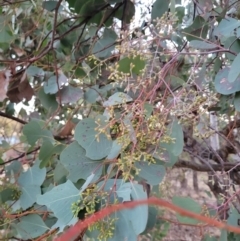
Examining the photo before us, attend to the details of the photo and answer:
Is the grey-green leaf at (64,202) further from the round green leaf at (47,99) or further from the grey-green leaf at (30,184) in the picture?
the round green leaf at (47,99)

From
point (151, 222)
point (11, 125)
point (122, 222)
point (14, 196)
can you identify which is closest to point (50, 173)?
point (14, 196)

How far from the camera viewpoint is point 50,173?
3.12 ft

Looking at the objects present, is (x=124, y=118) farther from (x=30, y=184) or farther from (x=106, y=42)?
(x=106, y=42)

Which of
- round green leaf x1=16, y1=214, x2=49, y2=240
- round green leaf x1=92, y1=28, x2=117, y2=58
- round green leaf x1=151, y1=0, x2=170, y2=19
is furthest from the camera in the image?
round green leaf x1=92, y1=28, x2=117, y2=58

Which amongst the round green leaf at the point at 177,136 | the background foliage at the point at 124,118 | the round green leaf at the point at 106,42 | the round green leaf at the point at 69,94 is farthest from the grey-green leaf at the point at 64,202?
the round green leaf at the point at 106,42

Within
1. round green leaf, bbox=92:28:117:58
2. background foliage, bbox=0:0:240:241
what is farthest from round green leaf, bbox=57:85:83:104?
round green leaf, bbox=92:28:117:58

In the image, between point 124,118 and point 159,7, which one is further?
point 159,7

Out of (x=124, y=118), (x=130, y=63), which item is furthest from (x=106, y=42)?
(x=124, y=118)

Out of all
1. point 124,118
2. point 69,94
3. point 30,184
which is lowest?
point 30,184

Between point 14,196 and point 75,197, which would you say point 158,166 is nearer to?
point 75,197

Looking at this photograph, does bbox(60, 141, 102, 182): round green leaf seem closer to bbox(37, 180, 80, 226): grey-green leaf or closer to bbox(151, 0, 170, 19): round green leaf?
bbox(37, 180, 80, 226): grey-green leaf

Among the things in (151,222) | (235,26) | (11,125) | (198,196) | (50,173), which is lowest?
(198,196)

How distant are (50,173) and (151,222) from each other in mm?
Result: 406

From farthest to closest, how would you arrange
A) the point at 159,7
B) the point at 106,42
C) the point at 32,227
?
the point at 106,42 → the point at 159,7 → the point at 32,227
